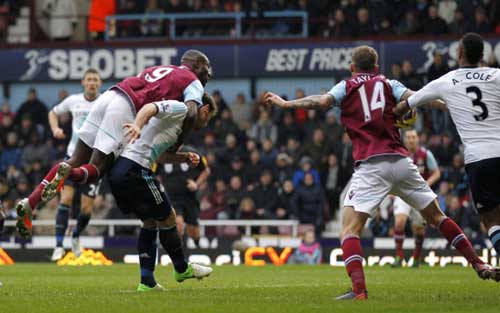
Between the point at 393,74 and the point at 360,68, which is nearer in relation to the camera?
the point at 360,68

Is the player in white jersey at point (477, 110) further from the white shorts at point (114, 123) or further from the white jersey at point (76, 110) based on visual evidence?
the white jersey at point (76, 110)

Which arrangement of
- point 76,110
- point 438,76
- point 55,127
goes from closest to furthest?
1. point 55,127
2. point 76,110
3. point 438,76

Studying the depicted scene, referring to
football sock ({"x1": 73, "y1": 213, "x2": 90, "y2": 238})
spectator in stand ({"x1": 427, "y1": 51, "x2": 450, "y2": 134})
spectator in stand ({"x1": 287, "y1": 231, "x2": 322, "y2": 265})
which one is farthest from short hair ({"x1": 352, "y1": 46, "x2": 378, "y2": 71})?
spectator in stand ({"x1": 427, "y1": 51, "x2": 450, "y2": 134})

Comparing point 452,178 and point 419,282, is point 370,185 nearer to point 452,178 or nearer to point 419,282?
point 419,282

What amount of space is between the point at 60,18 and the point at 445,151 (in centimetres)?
1174

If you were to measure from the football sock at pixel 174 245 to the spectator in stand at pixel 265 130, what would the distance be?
1735 centimetres

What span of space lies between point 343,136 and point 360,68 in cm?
1674

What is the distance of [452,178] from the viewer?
2711cm

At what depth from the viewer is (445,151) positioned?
27781mm

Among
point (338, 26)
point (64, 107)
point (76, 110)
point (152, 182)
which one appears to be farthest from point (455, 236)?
point (338, 26)

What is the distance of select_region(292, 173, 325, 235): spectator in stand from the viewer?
2677 cm

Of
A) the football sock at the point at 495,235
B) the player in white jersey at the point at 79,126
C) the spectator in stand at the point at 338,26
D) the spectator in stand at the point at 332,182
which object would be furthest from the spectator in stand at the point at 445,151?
the football sock at the point at 495,235

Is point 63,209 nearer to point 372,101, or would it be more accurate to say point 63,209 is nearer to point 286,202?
point 286,202

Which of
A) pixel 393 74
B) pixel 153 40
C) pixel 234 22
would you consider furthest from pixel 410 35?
pixel 153 40
